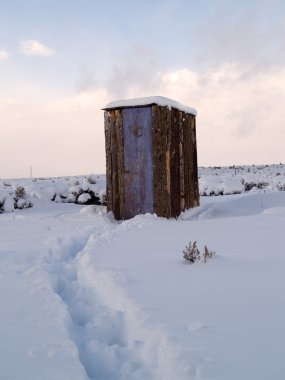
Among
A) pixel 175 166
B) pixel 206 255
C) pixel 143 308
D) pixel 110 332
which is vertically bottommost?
pixel 110 332

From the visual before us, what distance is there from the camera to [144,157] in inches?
345

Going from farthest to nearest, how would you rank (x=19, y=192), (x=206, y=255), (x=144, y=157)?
(x=19, y=192) → (x=144, y=157) → (x=206, y=255)

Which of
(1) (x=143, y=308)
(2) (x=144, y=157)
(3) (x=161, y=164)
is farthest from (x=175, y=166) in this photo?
(1) (x=143, y=308)

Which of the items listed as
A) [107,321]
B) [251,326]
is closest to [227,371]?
[251,326]

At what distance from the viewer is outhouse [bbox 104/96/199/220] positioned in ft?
28.4

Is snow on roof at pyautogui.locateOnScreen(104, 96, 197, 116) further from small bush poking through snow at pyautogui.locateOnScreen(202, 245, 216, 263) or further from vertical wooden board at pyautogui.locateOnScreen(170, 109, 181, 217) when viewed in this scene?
small bush poking through snow at pyautogui.locateOnScreen(202, 245, 216, 263)

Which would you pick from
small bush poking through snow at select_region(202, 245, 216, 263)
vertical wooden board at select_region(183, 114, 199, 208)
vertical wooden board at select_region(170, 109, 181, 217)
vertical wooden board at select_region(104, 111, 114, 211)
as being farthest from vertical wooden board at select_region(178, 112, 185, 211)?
small bush poking through snow at select_region(202, 245, 216, 263)

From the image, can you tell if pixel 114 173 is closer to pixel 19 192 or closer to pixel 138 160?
pixel 138 160

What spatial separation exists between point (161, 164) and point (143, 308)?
5915mm

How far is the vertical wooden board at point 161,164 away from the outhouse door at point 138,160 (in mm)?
107

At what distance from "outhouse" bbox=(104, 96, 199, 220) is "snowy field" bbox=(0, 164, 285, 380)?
258cm

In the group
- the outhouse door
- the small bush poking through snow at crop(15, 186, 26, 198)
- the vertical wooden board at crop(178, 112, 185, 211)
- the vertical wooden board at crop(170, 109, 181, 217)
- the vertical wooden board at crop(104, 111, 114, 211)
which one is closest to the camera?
the outhouse door

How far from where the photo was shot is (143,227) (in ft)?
23.6

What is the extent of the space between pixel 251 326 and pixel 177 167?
22.4 feet
